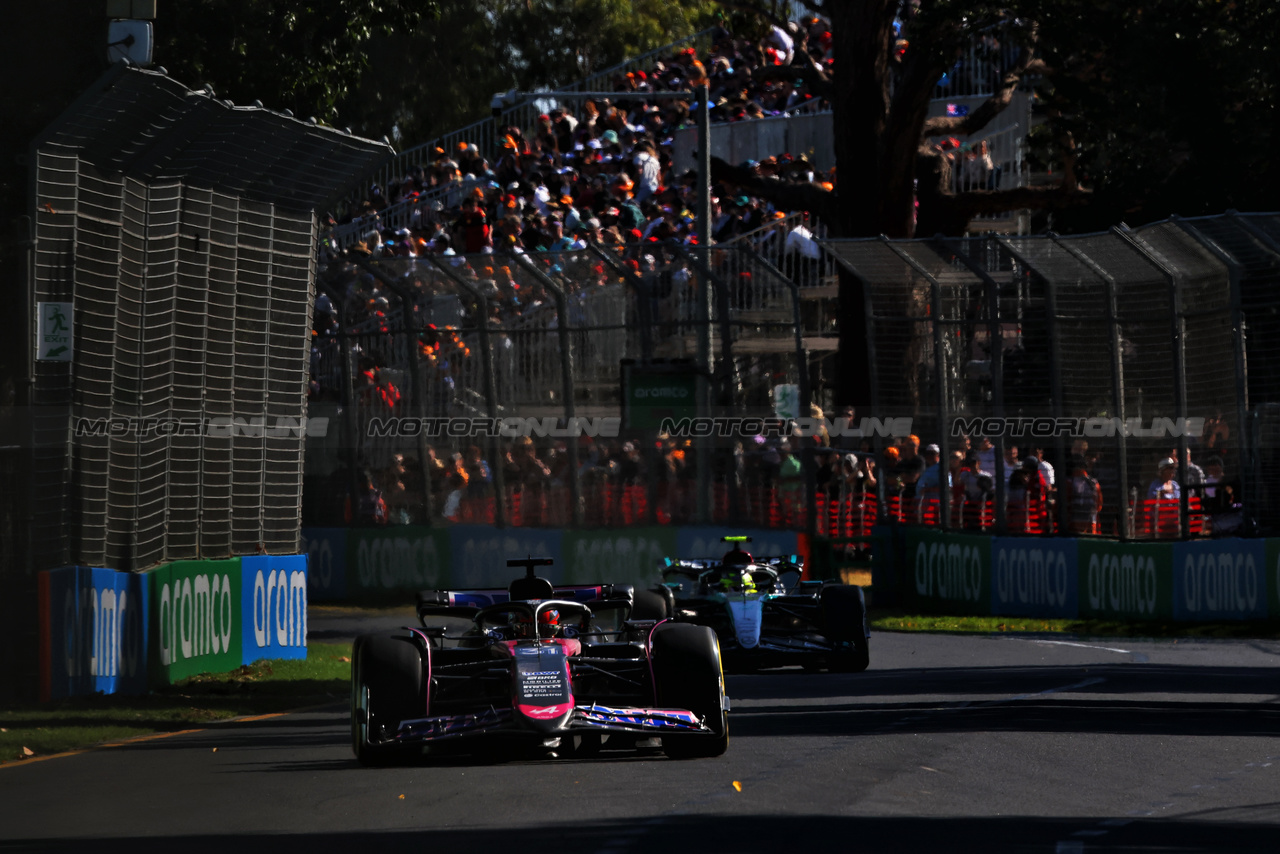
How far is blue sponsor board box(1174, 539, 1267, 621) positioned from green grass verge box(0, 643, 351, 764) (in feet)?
26.4

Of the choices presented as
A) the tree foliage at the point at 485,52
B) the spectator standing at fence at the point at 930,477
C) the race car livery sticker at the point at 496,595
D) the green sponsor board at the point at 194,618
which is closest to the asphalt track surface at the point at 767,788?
the race car livery sticker at the point at 496,595

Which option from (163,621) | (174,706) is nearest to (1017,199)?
(163,621)

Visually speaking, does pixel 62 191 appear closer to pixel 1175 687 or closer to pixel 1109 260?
pixel 1175 687

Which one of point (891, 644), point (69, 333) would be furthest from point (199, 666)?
point (891, 644)

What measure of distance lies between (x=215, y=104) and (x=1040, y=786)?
24.3 feet

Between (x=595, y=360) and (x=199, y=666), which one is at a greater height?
(x=595, y=360)

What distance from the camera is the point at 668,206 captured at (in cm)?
3331

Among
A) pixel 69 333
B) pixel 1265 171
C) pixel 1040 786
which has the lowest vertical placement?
pixel 1040 786

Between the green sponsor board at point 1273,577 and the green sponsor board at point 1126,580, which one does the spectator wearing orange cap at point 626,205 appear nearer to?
the green sponsor board at point 1126,580

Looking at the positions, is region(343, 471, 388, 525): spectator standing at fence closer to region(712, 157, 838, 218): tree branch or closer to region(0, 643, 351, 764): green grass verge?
region(712, 157, 838, 218): tree branch

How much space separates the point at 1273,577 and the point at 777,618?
5.57m

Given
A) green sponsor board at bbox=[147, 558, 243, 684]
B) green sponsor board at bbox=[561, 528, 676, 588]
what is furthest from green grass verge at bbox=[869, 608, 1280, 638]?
green sponsor board at bbox=[147, 558, 243, 684]

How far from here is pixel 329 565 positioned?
80.0ft

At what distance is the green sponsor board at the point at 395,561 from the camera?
23719 mm
